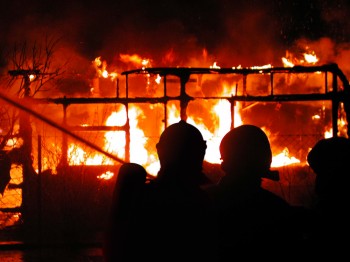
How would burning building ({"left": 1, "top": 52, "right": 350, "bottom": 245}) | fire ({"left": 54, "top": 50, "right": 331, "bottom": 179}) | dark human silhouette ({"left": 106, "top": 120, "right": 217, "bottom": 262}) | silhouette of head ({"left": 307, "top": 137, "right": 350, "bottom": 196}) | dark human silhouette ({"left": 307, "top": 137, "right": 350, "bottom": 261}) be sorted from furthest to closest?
1. fire ({"left": 54, "top": 50, "right": 331, "bottom": 179})
2. burning building ({"left": 1, "top": 52, "right": 350, "bottom": 245})
3. silhouette of head ({"left": 307, "top": 137, "right": 350, "bottom": 196})
4. dark human silhouette ({"left": 307, "top": 137, "right": 350, "bottom": 261})
5. dark human silhouette ({"left": 106, "top": 120, "right": 217, "bottom": 262})

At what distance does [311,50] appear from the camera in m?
19.1

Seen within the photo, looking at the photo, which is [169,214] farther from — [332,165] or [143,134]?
[143,134]

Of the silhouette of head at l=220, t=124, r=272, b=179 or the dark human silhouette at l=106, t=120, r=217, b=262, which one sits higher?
the silhouette of head at l=220, t=124, r=272, b=179

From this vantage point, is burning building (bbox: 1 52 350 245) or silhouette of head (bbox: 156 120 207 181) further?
burning building (bbox: 1 52 350 245)

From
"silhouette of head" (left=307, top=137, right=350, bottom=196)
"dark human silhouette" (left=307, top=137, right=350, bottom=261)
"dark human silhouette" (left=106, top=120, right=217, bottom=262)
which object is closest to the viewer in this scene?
"dark human silhouette" (left=106, top=120, right=217, bottom=262)

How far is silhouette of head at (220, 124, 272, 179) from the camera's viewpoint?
10.2 feet

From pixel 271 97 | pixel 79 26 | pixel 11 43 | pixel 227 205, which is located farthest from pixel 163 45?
pixel 227 205

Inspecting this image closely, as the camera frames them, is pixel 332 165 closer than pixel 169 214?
Answer: No

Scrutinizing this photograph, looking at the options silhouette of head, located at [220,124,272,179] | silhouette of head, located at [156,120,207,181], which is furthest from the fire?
silhouette of head, located at [156,120,207,181]

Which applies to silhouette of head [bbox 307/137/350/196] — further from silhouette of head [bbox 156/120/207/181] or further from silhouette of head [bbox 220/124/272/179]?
silhouette of head [bbox 156/120/207/181]

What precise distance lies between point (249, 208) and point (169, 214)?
0.50m

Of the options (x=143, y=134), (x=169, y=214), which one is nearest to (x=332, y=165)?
(x=169, y=214)

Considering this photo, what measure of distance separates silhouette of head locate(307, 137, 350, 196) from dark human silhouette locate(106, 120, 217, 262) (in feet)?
2.14

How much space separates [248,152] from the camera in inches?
123
